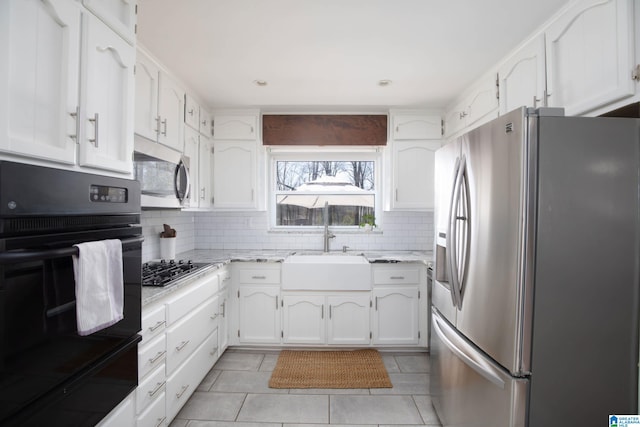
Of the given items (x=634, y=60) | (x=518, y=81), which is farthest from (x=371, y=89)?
(x=634, y=60)

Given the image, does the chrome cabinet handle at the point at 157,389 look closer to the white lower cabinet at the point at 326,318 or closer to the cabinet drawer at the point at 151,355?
the cabinet drawer at the point at 151,355

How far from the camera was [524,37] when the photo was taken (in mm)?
1812

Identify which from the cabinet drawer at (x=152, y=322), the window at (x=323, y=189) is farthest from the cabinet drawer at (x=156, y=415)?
the window at (x=323, y=189)

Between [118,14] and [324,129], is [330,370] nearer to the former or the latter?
[324,129]

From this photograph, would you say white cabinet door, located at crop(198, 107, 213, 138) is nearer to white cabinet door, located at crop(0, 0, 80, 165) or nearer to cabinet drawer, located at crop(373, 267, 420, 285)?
white cabinet door, located at crop(0, 0, 80, 165)

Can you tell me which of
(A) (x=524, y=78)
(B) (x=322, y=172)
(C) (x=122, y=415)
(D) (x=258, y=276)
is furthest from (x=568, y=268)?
(B) (x=322, y=172)

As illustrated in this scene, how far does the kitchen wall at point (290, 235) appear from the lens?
3.40 m

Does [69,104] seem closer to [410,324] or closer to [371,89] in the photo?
[371,89]

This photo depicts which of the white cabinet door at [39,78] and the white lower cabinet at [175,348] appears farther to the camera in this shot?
the white lower cabinet at [175,348]

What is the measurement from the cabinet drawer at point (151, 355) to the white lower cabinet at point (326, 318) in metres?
1.24

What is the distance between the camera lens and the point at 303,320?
2.80 meters

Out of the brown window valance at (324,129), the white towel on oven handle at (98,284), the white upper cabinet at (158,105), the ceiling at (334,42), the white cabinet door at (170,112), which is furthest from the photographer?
the brown window valance at (324,129)

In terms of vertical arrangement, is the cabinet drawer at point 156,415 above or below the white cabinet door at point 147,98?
below

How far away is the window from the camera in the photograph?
3.54 m
